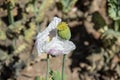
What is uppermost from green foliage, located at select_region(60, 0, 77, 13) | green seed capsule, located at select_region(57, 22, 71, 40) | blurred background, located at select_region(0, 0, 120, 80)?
green foliage, located at select_region(60, 0, 77, 13)

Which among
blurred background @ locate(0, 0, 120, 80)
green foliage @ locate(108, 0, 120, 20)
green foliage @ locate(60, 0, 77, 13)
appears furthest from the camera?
green foliage @ locate(60, 0, 77, 13)

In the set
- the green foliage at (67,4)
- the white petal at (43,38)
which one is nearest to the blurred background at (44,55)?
the green foliage at (67,4)

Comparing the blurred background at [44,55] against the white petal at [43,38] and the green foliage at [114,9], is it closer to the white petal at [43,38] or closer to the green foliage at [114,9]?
the green foliage at [114,9]

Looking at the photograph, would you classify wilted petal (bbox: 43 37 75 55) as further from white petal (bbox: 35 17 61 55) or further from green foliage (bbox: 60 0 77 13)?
green foliage (bbox: 60 0 77 13)

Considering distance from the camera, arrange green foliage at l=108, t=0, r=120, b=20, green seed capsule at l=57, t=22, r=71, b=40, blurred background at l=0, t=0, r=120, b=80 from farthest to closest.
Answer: blurred background at l=0, t=0, r=120, b=80
green foliage at l=108, t=0, r=120, b=20
green seed capsule at l=57, t=22, r=71, b=40

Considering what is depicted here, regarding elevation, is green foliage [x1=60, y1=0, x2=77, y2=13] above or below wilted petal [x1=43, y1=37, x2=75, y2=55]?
above

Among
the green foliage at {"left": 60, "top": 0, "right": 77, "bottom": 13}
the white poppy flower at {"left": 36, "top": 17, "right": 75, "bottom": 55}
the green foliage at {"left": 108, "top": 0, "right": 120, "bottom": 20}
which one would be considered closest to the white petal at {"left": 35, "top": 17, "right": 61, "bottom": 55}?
the white poppy flower at {"left": 36, "top": 17, "right": 75, "bottom": 55}

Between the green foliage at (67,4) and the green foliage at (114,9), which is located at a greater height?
the green foliage at (67,4)

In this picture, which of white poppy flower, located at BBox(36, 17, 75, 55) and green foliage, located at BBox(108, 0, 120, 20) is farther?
green foliage, located at BBox(108, 0, 120, 20)

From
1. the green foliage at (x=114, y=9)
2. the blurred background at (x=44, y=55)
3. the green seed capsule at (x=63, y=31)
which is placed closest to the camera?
the green seed capsule at (x=63, y=31)
